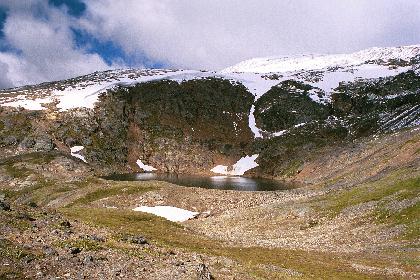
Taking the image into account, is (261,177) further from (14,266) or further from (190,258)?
(14,266)

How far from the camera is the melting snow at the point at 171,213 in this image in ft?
290

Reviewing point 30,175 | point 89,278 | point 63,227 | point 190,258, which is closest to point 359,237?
point 190,258

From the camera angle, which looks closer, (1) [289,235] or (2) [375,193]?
(1) [289,235]

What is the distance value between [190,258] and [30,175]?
428 feet

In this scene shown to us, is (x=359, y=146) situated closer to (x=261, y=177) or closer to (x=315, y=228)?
(x=261, y=177)

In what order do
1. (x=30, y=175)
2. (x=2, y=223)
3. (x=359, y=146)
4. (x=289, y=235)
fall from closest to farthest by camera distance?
(x=2, y=223) → (x=289, y=235) → (x=30, y=175) → (x=359, y=146)

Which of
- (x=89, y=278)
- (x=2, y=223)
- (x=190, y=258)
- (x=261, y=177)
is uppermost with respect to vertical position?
(x=2, y=223)

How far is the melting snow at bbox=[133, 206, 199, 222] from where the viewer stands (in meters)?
88.2

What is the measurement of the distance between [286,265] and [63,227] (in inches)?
825

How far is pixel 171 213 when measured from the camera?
91438 millimetres

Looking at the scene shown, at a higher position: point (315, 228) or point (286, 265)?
point (286, 265)

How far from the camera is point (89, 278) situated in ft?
83.1

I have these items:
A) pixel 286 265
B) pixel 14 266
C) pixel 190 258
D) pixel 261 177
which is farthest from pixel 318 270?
pixel 261 177

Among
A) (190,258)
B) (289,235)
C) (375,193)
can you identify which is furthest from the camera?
(375,193)
